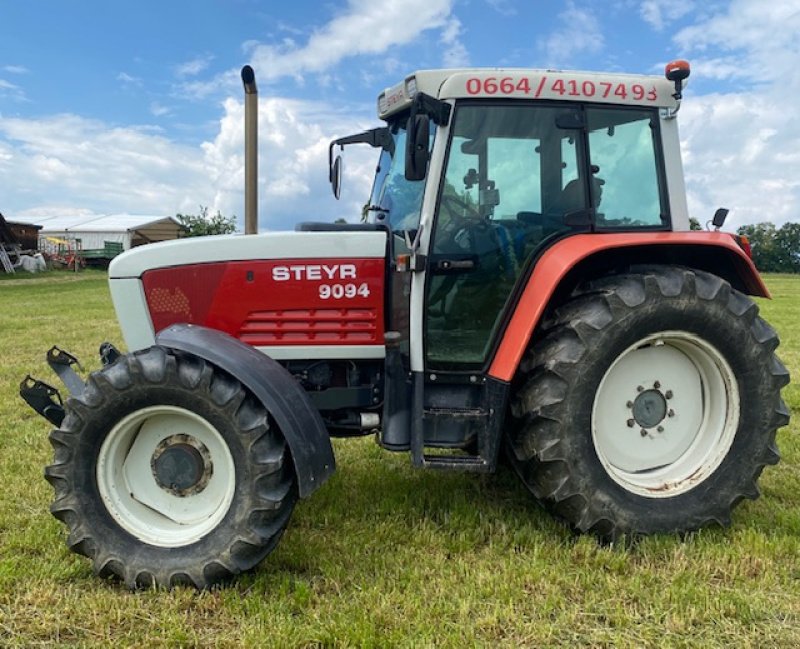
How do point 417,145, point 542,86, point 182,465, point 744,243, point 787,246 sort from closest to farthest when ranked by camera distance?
point 417,145 < point 182,465 < point 542,86 < point 744,243 < point 787,246

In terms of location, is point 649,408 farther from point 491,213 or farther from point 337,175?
point 337,175

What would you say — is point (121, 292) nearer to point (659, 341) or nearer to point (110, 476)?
point (110, 476)

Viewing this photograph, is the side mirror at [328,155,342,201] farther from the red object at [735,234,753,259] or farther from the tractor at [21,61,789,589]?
the red object at [735,234,753,259]

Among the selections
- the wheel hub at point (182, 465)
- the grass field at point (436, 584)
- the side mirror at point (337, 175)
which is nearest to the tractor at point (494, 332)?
the wheel hub at point (182, 465)

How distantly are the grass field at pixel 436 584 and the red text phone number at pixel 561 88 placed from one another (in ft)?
7.49

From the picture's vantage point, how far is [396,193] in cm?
400

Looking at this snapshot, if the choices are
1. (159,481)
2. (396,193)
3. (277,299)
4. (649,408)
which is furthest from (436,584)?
(396,193)

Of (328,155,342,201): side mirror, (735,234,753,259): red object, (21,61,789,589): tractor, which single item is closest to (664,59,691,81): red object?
(21,61,789,589): tractor

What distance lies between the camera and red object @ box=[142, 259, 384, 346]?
3.63m

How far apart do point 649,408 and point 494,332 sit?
3.11 ft

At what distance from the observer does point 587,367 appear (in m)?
3.40

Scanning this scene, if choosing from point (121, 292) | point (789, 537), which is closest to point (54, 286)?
point (121, 292)

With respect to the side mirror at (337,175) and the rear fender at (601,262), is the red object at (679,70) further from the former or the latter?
the side mirror at (337,175)

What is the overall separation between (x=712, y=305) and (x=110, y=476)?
10.1 ft
